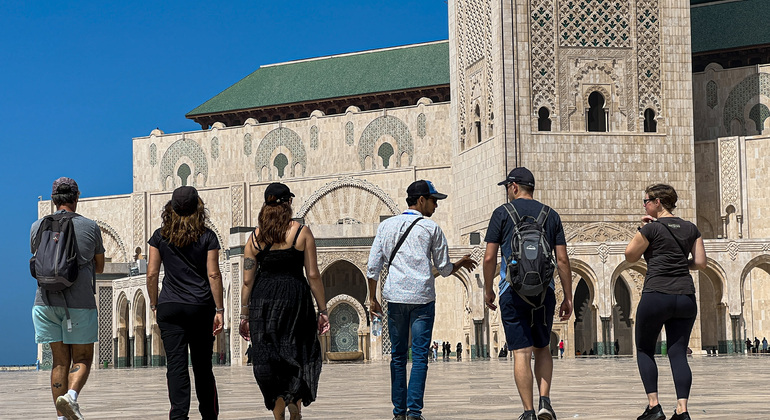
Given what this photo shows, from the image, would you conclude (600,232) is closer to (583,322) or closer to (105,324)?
(583,322)

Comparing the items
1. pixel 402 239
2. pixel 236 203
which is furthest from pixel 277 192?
pixel 236 203

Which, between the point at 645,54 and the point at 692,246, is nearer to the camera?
the point at 692,246

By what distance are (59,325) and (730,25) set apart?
1664 inches

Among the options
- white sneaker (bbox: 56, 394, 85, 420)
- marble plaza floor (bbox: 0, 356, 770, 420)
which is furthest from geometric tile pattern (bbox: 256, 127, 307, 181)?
white sneaker (bbox: 56, 394, 85, 420)

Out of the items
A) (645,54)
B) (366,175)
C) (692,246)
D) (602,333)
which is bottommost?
(602,333)

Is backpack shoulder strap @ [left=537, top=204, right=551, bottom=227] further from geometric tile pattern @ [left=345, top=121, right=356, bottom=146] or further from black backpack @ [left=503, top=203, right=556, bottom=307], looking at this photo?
geometric tile pattern @ [left=345, top=121, right=356, bottom=146]

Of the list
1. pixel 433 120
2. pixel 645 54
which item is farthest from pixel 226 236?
pixel 645 54

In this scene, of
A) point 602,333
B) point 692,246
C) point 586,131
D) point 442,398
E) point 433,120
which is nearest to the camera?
point 692,246

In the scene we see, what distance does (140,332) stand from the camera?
44250 mm

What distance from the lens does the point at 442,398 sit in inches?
448

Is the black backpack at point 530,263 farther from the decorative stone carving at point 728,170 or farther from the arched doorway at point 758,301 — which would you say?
the decorative stone carving at point 728,170

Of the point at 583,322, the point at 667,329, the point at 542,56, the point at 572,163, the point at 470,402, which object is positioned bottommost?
the point at 583,322

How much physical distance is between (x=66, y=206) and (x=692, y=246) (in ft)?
13.8

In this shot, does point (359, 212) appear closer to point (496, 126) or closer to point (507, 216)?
point (496, 126)
